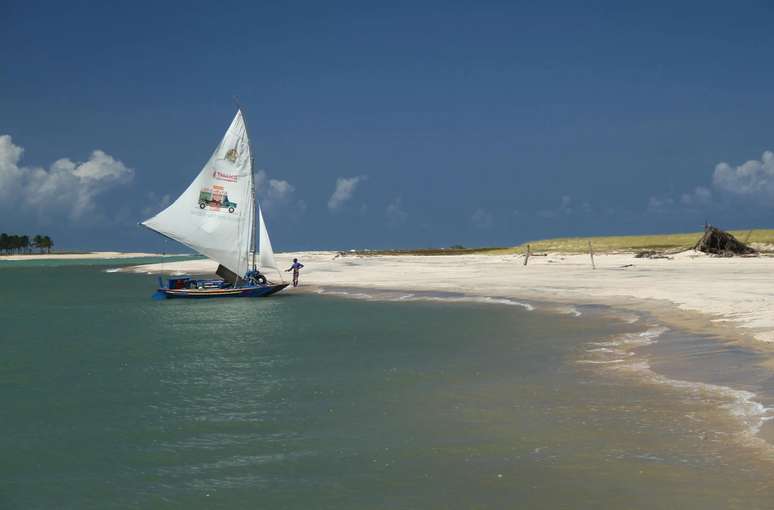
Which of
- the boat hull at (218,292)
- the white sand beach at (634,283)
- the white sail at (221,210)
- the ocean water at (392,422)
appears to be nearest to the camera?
the ocean water at (392,422)

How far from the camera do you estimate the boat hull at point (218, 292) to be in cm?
4691

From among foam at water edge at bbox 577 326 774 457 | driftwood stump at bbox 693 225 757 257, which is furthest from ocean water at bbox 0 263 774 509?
driftwood stump at bbox 693 225 757 257

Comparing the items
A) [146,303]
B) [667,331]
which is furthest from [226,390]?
[146,303]

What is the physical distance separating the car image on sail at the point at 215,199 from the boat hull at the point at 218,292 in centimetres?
548

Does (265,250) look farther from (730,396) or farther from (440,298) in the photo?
(730,396)

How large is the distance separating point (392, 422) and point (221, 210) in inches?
1418

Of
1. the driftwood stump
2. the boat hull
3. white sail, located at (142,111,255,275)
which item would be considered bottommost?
the boat hull

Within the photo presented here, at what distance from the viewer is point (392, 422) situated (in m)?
13.3

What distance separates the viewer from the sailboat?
4628cm

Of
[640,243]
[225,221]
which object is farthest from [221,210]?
[640,243]

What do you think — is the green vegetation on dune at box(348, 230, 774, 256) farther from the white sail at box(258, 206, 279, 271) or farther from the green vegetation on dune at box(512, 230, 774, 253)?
the white sail at box(258, 206, 279, 271)

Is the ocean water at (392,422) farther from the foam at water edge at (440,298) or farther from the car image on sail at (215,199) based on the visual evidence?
the car image on sail at (215,199)

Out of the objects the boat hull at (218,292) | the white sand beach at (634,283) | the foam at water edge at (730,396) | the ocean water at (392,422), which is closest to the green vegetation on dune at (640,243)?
the white sand beach at (634,283)

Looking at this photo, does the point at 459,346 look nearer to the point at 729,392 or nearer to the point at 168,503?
the point at 729,392
